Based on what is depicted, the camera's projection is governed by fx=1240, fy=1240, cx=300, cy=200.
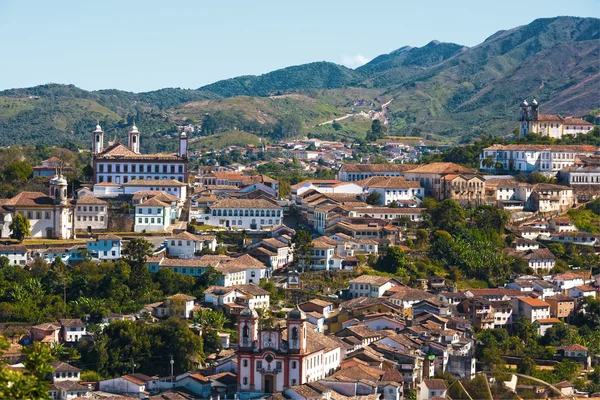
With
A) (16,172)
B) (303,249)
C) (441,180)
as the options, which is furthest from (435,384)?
(16,172)

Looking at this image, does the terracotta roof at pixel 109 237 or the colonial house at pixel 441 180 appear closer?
the terracotta roof at pixel 109 237

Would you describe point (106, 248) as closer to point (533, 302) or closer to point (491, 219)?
point (533, 302)

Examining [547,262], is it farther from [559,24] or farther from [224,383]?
[559,24]

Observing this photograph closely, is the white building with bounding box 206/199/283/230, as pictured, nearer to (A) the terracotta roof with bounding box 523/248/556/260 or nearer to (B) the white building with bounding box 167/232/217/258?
(B) the white building with bounding box 167/232/217/258

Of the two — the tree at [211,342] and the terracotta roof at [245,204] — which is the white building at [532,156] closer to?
the terracotta roof at [245,204]

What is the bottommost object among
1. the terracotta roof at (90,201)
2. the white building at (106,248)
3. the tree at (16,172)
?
the white building at (106,248)

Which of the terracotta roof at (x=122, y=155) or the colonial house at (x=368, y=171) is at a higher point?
the terracotta roof at (x=122, y=155)

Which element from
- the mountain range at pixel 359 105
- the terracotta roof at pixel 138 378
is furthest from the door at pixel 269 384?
the mountain range at pixel 359 105
